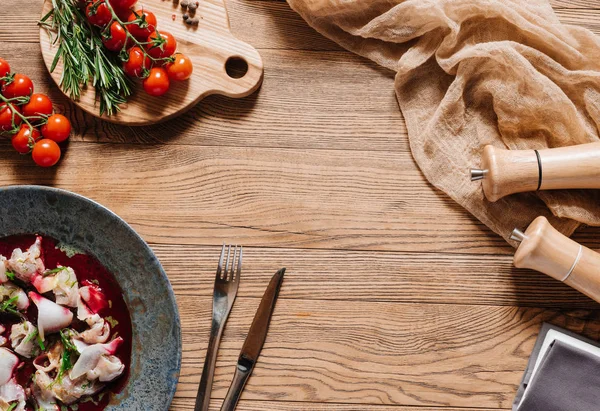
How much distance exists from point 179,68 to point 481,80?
61 cm

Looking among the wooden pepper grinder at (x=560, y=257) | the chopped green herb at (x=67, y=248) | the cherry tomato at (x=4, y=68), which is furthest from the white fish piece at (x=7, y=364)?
the wooden pepper grinder at (x=560, y=257)

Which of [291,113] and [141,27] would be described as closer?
[141,27]

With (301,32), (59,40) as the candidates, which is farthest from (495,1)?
(59,40)

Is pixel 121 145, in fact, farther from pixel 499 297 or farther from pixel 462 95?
pixel 499 297

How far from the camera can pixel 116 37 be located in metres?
1.13

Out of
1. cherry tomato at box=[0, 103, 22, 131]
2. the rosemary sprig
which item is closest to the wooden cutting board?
the rosemary sprig

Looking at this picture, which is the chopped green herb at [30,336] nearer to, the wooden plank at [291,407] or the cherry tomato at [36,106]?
the wooden plank at [291,407]

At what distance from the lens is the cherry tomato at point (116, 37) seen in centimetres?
113

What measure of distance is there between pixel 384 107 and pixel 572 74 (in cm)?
37

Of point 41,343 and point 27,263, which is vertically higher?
point 27,263

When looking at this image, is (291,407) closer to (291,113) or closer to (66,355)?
(66,355)

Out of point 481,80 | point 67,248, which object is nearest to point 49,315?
point 67,248

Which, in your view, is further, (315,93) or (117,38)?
(315,93)

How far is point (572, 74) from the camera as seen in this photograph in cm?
116
